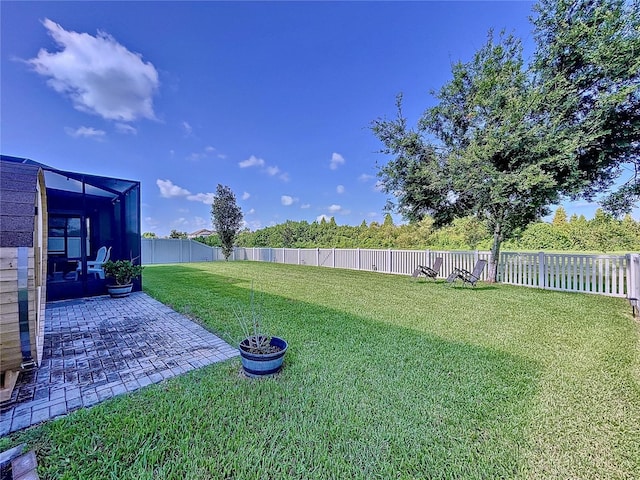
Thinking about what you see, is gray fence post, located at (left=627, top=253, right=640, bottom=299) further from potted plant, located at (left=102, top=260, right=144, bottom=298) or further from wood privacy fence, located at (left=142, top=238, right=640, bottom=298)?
potted plant, located at (left=102, top=260, right=144, bottom=298)

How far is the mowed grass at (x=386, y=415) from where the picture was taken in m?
1.69

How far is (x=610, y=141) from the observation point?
7152 mm

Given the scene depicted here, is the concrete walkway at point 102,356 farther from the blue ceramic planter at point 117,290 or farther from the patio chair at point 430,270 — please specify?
the patio chair at point 430,270

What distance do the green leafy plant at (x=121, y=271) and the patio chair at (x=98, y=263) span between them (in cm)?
36

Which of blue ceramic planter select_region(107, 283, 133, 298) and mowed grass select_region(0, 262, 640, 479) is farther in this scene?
blue ceramic planter select_region(107, 283, 133, 298)

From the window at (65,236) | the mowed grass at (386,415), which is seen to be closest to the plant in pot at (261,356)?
the mowed grass at (386,415)

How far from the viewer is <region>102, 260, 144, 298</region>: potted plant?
6770 mm

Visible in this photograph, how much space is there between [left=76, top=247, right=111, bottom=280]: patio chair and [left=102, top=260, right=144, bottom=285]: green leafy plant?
1.17 feet

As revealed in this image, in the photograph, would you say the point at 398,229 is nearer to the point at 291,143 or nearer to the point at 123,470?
the point at 291,143

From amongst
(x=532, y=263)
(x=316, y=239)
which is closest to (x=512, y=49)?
(x=532, y=263)

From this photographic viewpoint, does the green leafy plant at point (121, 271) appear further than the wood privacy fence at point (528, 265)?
Yes

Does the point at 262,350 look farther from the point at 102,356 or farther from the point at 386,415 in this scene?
the point at 102,356

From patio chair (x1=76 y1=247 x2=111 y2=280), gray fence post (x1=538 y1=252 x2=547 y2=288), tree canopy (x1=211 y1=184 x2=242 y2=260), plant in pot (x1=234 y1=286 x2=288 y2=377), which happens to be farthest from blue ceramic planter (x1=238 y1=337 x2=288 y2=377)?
tree canopy (x1=211 y1=184 x2=242 y2=260)

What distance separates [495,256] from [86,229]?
40.5 feet
